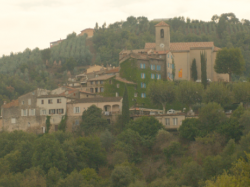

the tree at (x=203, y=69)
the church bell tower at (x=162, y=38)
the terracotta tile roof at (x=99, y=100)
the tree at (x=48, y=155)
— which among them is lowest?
the tree at (x=48, y=155)

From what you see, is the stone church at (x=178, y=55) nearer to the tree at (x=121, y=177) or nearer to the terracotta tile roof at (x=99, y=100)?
the terracotta tile roof at (x=99, y=100)

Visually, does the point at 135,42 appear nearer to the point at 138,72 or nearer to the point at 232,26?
the point at 232,26

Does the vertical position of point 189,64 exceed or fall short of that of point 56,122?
it exceeds it

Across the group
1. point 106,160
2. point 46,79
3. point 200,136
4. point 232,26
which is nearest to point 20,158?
point 106,160

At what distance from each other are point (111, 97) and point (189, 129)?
14.6 m

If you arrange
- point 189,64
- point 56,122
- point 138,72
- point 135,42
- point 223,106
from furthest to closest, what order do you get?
1. point 135,42
2. point 189,64
3. point 138,72
4. point 56,122
5. point 223,106

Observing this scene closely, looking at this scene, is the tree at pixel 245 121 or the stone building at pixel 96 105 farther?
the stone building at pixel 96 105

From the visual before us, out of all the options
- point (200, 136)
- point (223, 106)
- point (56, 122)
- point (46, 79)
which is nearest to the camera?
point (200, 136)

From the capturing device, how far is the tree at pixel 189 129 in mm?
57656

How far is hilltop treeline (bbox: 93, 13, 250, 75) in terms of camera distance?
12669 centimetres

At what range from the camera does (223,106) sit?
64062 millimetres

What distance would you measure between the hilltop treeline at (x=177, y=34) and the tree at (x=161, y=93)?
47.3m

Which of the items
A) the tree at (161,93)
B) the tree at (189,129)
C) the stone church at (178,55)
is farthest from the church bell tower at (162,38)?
the tree at (189,129)

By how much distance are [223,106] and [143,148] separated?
502 inches
